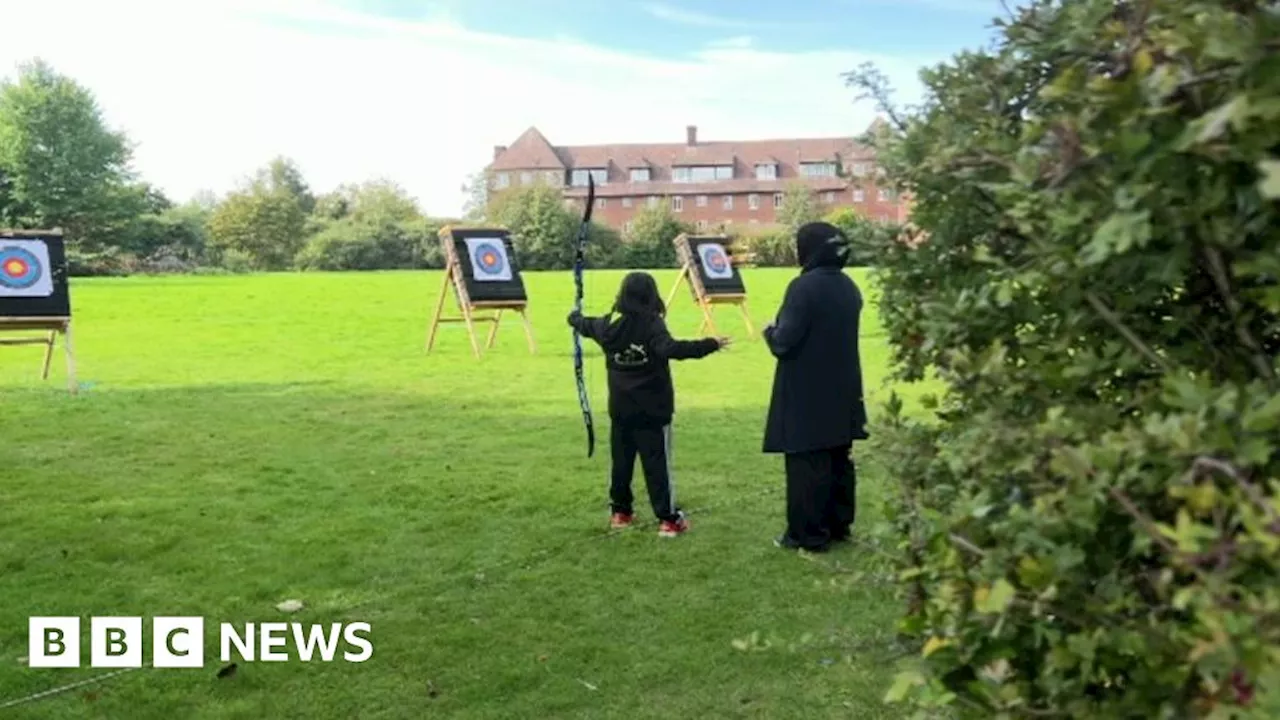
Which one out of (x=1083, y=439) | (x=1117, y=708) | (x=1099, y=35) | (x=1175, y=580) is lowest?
(x=1117, y=708)

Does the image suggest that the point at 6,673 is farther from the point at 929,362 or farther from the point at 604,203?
the point at 604,203

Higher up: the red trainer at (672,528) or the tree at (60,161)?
the tree at (60,161)

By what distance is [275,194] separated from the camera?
2482 inches

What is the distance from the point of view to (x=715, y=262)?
52.7 ft

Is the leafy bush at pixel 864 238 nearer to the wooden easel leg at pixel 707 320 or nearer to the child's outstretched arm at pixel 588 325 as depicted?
the child's outstretched arm at pixel 588 325

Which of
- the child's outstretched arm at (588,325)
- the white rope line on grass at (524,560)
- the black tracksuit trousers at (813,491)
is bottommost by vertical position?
the white rope line on grass at (524,560)

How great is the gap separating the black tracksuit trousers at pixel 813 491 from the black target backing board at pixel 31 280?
28.9 ft

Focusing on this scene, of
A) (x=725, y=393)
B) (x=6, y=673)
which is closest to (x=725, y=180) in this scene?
(x=725, y=393)

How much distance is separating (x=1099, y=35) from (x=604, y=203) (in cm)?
7797

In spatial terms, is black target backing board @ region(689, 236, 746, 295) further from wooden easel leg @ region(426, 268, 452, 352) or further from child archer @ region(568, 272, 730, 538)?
child archer @ region(568, 272, 730, 538)

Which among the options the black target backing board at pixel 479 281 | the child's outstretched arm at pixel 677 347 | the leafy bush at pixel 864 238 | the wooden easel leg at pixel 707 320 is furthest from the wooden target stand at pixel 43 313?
the leafy bush at pixel 864 238

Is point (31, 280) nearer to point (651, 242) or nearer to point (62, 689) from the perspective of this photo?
point (62, 689)

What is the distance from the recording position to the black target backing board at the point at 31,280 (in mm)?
11109

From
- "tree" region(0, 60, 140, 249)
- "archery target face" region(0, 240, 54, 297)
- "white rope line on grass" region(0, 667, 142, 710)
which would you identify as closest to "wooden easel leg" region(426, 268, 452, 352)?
"archery target face" region(0, 240, 54, 297)
